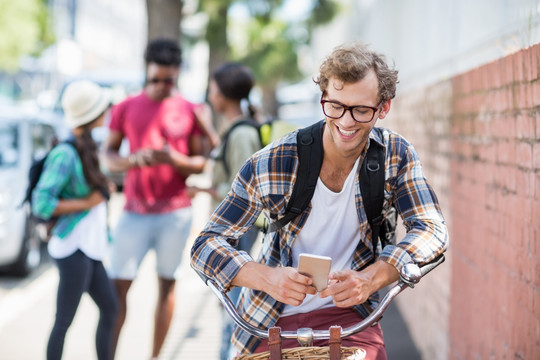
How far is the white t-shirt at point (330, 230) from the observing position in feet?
8.63

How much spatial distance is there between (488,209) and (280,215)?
157 cm

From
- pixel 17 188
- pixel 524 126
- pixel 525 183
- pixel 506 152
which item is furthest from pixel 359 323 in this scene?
pixel 17 188

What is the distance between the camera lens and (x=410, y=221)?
2.59 meters

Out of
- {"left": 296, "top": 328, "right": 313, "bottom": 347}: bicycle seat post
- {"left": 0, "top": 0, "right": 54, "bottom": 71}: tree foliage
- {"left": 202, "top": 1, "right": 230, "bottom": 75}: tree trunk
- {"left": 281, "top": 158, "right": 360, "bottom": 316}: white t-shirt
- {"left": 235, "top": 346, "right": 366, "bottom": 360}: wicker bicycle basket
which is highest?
{"left": 0, "top": 0, "right": 54, "bottom": 71}: tree foliage

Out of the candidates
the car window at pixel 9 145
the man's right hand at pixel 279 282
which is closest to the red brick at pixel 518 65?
the man's right hand at pixel 279 282

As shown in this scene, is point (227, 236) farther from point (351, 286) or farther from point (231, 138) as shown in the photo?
point (231, 138)

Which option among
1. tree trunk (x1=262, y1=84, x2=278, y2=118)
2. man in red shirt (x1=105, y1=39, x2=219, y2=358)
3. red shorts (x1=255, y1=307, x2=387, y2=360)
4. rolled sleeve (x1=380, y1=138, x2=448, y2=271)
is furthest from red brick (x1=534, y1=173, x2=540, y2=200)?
tree trunk (x1=262, y1=84, x2=278, y2=118)

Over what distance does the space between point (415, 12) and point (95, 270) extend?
14.1ft

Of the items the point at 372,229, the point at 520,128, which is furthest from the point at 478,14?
the point at 372,229

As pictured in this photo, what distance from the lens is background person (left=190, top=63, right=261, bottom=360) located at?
4727 millimetres

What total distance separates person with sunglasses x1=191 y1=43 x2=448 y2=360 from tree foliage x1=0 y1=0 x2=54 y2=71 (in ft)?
124

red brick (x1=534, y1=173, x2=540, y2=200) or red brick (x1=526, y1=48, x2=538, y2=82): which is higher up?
red brick (x1=526, y1=48, x2=538, y2=82)

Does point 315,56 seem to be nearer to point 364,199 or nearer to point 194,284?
point 194,284

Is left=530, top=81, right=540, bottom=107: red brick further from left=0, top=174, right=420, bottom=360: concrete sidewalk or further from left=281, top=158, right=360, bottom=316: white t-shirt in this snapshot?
left=0, top=174, right=420, bottom=360: concrete sidewalk
